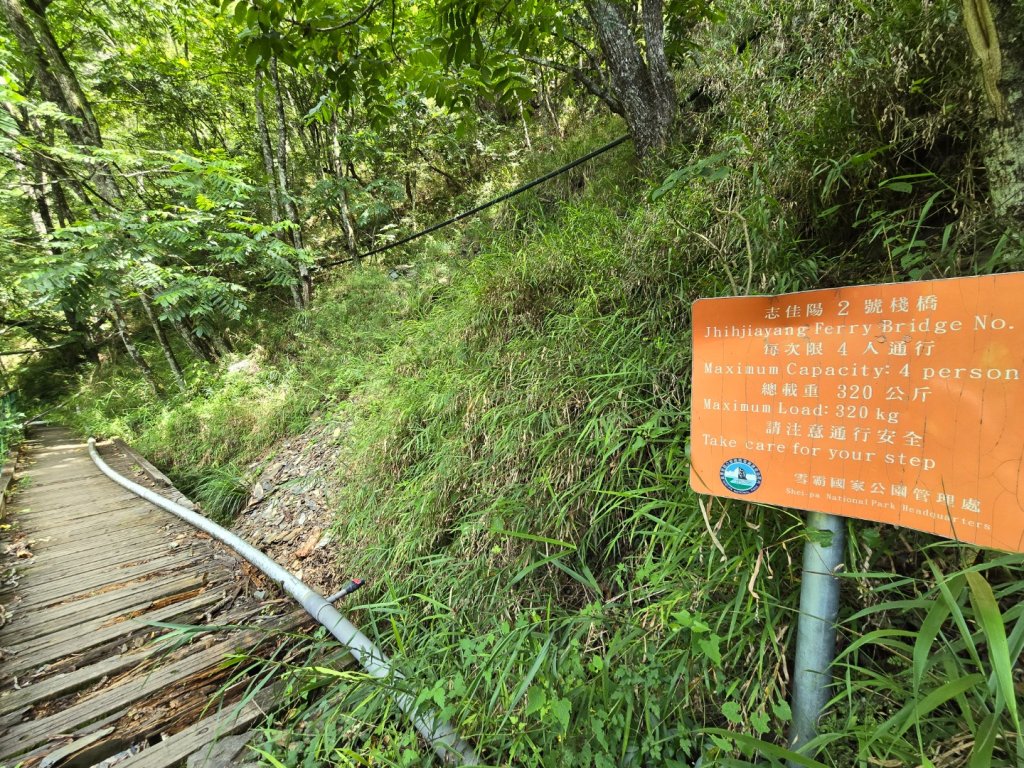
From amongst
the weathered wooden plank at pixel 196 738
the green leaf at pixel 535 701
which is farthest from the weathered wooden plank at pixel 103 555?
the green leaf at pixel 535 701

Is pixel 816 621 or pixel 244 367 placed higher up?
pixel 244 367

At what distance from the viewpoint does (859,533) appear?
123 cm

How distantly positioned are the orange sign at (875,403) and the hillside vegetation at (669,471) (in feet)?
0.63

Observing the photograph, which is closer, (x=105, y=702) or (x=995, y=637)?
(x=995, y=637)

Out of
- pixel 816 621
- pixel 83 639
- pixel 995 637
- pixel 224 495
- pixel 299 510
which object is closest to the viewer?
pixel 995 637

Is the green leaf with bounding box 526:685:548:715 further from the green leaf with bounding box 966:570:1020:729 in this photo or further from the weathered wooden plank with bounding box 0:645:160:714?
the weathered wooden plank with bounding box 0:645:160:714

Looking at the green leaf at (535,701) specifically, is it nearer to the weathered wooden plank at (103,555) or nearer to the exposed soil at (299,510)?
the exposed soil at (299,510)

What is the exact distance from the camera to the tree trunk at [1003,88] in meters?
1.01

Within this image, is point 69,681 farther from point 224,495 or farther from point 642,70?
point 642,70

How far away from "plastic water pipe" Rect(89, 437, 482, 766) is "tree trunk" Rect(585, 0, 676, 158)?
369cm

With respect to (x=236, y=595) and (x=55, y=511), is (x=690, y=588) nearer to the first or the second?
(x=236, y=595)

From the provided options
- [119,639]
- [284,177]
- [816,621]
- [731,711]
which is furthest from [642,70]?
[284,177]

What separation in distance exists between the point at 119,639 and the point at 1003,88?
4648 mm

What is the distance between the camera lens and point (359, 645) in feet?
6.33
